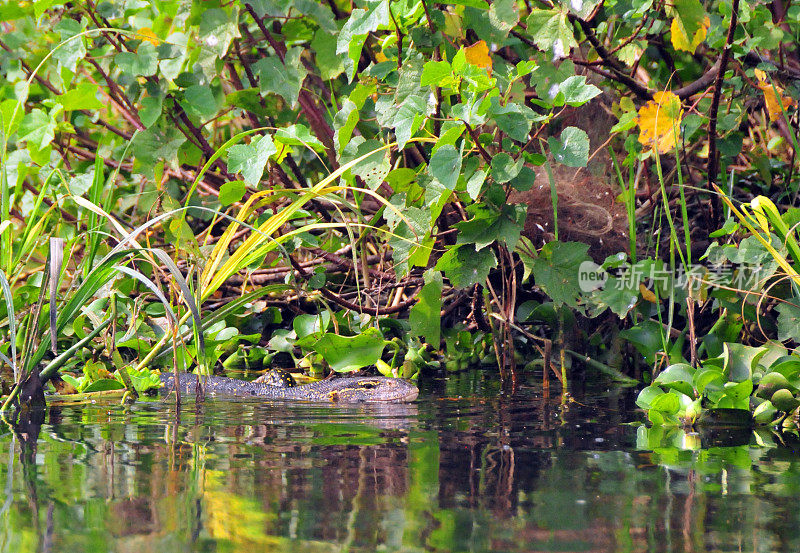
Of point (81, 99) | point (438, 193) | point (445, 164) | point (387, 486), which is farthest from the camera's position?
point (81, 99)

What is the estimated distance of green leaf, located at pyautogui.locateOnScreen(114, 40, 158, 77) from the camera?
284 cm

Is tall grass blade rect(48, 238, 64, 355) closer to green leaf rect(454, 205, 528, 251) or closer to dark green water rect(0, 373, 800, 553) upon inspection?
dark green water rect(0, 373, 800, 553)

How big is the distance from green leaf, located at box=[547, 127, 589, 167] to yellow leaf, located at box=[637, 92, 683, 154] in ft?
1.60

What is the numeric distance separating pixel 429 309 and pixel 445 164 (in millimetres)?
819

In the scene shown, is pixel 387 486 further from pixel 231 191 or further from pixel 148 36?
pixel 148 36

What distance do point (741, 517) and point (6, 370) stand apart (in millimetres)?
2857

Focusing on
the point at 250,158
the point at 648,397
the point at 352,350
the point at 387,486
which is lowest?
the point at 387,486

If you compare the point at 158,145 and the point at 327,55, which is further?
the point at 158,145

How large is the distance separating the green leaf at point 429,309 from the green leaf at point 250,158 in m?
0.72

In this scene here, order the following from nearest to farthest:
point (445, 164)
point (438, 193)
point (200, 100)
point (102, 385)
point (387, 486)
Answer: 1. point (387, 486)
2. point (445, 164)
3. point (438, 193)
4. point (102, 385)
5. point (200, 100)

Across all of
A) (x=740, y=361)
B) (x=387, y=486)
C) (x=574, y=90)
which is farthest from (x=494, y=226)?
(x=387, y=486)

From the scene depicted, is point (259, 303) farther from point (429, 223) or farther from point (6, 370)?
point (429, 223)

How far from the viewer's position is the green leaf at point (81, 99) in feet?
10.4

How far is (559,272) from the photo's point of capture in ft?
8.64
